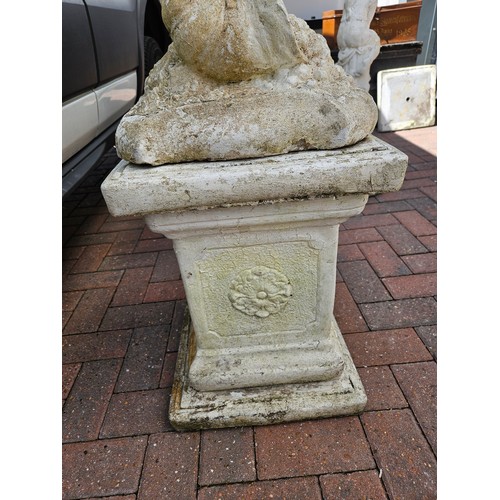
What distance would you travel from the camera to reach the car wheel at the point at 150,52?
3.40 m

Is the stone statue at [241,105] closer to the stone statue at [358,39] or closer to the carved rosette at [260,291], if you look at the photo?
the carved rosette at [260,291]

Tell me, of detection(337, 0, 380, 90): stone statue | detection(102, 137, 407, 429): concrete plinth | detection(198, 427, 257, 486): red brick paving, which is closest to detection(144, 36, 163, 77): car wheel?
detection(337, 0, 380, 90): stone statue

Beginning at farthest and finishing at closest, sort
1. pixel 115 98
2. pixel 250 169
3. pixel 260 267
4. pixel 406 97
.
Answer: pixel 406 97, pixel 115 98, pixel 260 267, pixel 250 169

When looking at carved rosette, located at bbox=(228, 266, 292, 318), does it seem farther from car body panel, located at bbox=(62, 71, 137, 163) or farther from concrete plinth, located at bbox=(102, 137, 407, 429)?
car body panel, located at bbox=(62, 71, 137, 163)

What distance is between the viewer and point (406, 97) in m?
4.07

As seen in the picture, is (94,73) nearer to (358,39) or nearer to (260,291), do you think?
(260,291)

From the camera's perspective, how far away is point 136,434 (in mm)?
1369

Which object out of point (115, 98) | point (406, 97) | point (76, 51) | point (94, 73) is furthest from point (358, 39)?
point (76, 51)

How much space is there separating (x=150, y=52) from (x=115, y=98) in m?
1.29

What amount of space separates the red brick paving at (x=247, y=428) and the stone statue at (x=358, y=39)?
1.94 meters

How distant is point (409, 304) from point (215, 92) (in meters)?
1.30

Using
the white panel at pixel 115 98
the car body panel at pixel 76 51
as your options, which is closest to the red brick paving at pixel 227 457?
the car body panel at pixel 76 51

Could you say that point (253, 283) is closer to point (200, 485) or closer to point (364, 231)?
point (200, 485)

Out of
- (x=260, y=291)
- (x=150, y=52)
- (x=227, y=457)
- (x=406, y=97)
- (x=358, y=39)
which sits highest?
(x=358, y=39)
